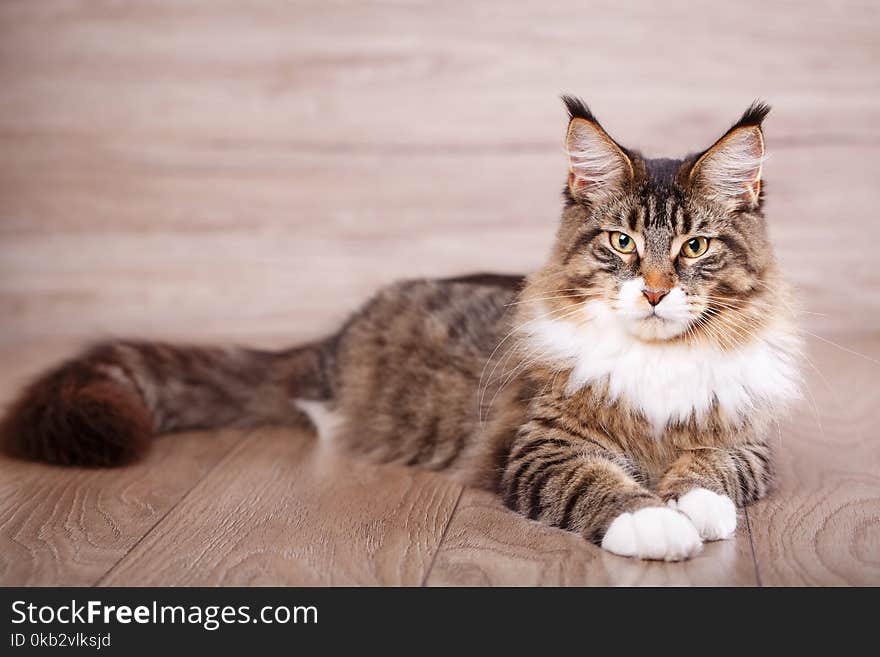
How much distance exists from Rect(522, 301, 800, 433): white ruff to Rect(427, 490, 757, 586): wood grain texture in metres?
0.24

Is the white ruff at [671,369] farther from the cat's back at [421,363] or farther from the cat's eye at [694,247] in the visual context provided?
the cat's back at [421,363]

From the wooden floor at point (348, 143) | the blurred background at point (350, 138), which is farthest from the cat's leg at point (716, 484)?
the blurred background at point (350, 138)

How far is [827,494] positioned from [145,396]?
5.25 feet

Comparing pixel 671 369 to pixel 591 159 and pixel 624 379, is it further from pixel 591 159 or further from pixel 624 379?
pixel 591 159

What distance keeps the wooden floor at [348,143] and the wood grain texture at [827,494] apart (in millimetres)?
317

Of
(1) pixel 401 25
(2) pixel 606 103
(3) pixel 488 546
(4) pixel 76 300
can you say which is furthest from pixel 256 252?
(3) pixel 488 546

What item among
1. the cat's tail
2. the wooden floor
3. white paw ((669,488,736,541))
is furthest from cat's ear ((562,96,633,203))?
the wooden floor

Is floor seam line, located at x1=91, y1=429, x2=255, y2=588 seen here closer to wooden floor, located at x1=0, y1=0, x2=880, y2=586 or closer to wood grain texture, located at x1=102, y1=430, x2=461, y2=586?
wood grain texture, located at x1=102, y1=430, x2=461, y2=586

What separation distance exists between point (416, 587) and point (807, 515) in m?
0.80

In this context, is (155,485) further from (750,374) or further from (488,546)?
(750,374)

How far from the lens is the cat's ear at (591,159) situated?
75.6 inches

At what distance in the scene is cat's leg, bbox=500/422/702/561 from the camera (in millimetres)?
1693

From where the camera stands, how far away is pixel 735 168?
1.92 meters

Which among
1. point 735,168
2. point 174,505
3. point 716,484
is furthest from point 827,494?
point 174,505
